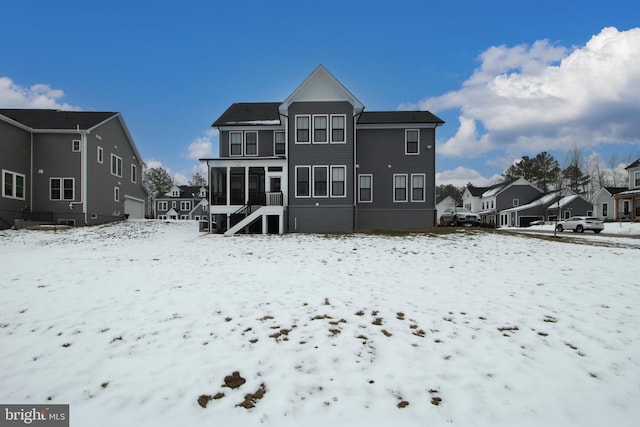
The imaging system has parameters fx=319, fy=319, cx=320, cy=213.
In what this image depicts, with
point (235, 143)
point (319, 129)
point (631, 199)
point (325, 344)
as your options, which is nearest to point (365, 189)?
point (319, 129)

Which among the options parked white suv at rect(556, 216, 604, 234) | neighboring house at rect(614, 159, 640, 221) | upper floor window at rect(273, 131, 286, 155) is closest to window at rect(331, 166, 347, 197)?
upper floor window at rect(273, 131, 286, 155)

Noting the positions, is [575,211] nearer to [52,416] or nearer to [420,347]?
[420,347]

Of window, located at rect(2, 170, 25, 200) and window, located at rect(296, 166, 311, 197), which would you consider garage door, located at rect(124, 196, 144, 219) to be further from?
window, located at rect(296, 166, 311, 197)

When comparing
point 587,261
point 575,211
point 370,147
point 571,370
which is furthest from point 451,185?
point 571,370

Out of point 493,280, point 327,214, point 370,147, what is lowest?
point 493,280

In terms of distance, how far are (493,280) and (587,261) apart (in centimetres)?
464

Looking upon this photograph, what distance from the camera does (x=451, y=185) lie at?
87.9 meters

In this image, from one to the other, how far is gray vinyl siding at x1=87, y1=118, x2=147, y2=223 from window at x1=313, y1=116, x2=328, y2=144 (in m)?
17.1

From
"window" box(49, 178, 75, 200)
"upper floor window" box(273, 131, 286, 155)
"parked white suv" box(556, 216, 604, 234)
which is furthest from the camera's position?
"parked white suv" box(556, 216, 604, 234)

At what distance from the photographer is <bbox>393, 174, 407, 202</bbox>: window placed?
2131 centimetres

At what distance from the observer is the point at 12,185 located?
20.9 metres

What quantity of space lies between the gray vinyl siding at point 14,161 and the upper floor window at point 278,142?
55.4 feet

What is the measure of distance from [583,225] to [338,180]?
2222 cm
